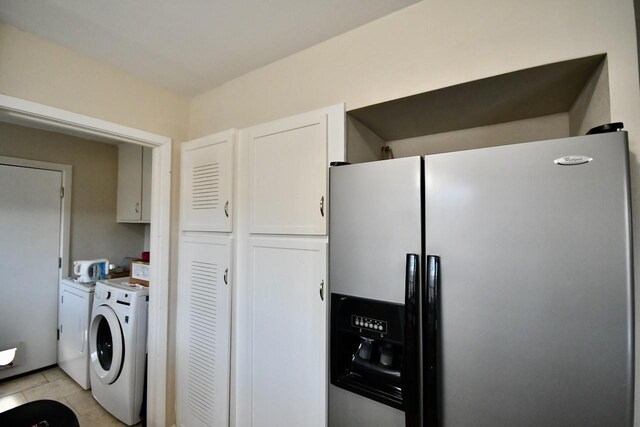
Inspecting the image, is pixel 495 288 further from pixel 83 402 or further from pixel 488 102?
pixel 83 402

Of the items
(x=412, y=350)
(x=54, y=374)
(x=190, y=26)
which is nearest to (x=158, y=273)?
(x=190, y=26)

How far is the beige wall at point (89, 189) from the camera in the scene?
2930 mm

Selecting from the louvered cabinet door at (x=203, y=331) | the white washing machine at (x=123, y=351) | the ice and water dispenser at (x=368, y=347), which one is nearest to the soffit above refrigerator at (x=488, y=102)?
the ice and water dispenser at (x=368, y=347)

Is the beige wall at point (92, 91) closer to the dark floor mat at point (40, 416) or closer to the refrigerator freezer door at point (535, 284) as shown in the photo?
the dark floor mat at point (40, 416)

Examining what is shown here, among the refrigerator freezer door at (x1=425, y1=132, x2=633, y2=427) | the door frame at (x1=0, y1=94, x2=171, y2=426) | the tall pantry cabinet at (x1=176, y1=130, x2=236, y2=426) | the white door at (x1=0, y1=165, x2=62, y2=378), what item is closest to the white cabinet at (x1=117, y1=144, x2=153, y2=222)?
the white door at (x1=0, y1=165, x2=62, y2=378)

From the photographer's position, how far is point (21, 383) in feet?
8.73

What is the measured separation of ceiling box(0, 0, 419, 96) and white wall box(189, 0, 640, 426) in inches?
3.8

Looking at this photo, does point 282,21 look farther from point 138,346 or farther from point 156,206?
point 138,346

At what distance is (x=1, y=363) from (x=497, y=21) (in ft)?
14.9

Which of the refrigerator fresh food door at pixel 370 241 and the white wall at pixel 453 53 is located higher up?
the white wall at pixel 453 53

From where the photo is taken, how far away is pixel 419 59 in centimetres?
119

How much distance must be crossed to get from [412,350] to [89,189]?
3911 mm

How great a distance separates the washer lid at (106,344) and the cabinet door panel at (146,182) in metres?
0.91

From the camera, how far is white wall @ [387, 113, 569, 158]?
1276 mm
